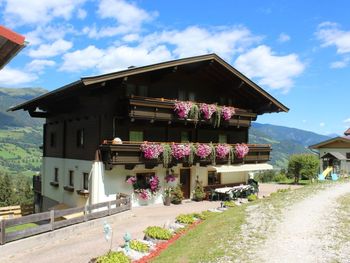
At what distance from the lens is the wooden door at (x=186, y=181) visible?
Result: 89.6 ft

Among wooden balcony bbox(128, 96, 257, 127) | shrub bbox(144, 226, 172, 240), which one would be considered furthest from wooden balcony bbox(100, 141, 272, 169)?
shrub bbox(144, 226, 172, 240)

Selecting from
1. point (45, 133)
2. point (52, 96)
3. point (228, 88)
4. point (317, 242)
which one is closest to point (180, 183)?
point (228, 88)

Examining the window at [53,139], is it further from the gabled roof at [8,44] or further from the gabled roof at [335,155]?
the gabled roof at [335,155]

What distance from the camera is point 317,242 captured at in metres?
12.9

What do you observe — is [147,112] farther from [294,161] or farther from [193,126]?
[294,161]

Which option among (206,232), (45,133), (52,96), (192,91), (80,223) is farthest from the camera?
(45,133)

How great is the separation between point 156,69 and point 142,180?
7.01 m

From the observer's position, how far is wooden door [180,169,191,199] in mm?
27297

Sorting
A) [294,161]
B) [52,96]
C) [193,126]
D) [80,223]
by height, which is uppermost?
[52,96]

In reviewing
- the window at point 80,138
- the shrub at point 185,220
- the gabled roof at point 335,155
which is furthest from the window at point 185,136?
the gabled roof at point 335,155

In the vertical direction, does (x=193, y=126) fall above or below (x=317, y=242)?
above

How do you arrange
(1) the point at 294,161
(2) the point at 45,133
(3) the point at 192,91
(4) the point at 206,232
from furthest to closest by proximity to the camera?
1. (1) the point at 294,161
2. (2) the point at 45,133
3. (3) the point at 192,91
4. (4) the point at 206,232

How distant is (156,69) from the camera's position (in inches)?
924

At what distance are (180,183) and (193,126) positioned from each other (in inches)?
163
